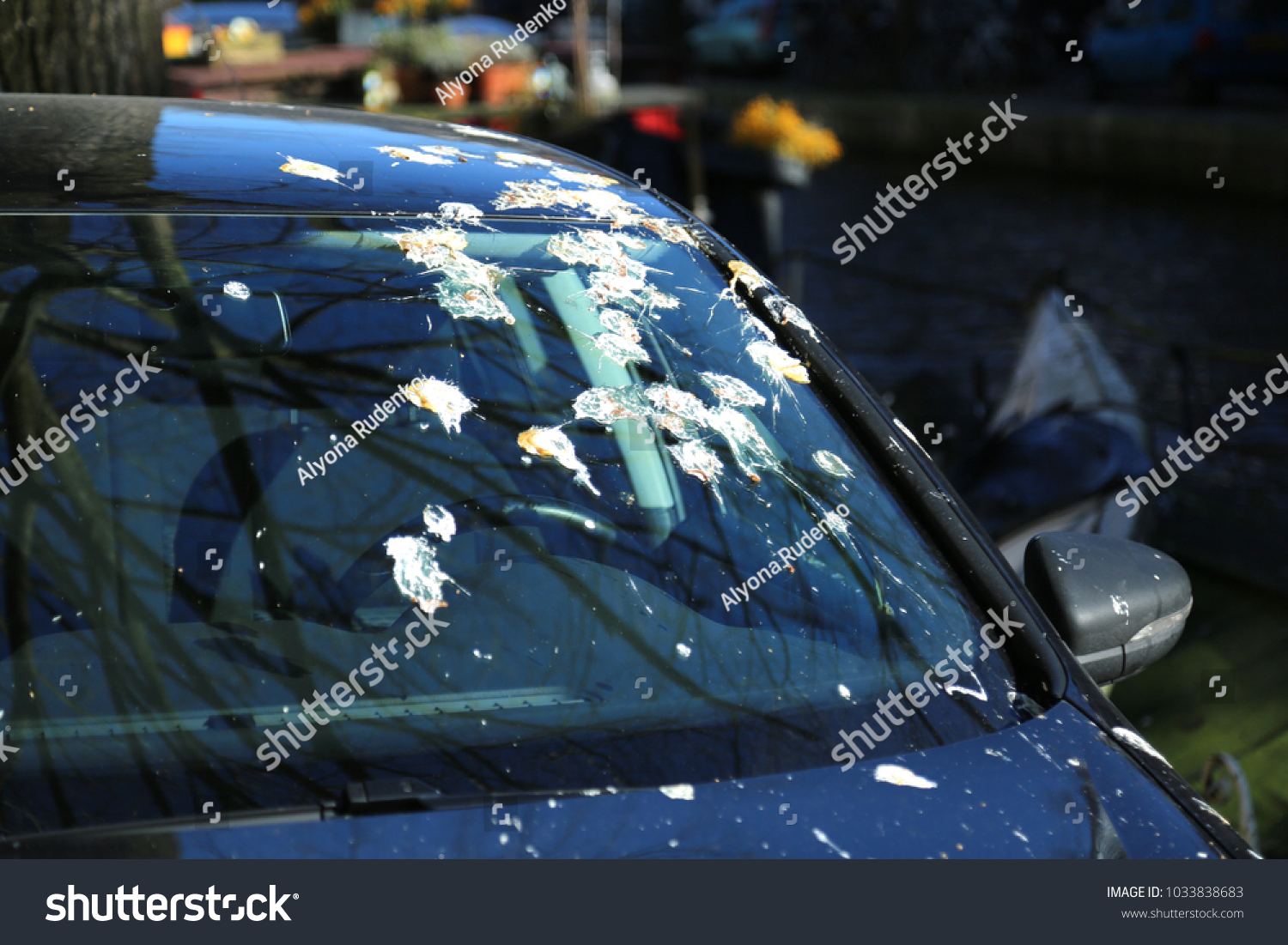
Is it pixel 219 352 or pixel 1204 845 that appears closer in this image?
pixel 1204 845

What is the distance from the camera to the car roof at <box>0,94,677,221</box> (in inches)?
65.7

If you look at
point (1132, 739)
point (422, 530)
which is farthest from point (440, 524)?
point (1132, 739)

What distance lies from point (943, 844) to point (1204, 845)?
0.27 m

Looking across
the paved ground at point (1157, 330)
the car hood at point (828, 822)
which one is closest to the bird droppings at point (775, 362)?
the car hood at point (828, 822)

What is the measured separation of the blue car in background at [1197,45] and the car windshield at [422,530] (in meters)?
14.9

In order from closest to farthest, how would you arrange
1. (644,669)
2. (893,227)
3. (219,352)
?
(644,669), (219,352), (893,227)

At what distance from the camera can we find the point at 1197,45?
595 inches

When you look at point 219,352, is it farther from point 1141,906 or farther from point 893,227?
point 893,227

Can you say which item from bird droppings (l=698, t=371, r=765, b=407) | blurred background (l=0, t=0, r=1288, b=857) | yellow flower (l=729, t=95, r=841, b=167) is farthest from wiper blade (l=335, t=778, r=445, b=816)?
yellow flower (l=729, t=95, r=841, b=167)

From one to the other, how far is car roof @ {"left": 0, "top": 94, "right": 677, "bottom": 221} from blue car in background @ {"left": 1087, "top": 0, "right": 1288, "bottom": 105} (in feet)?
48.1

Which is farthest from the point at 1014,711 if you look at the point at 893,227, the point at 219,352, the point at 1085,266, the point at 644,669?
the point at 893,227

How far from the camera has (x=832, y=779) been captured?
1.35 meters

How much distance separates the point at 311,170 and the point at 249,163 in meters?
0.08

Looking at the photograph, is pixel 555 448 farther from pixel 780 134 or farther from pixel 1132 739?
pixel 780 134
